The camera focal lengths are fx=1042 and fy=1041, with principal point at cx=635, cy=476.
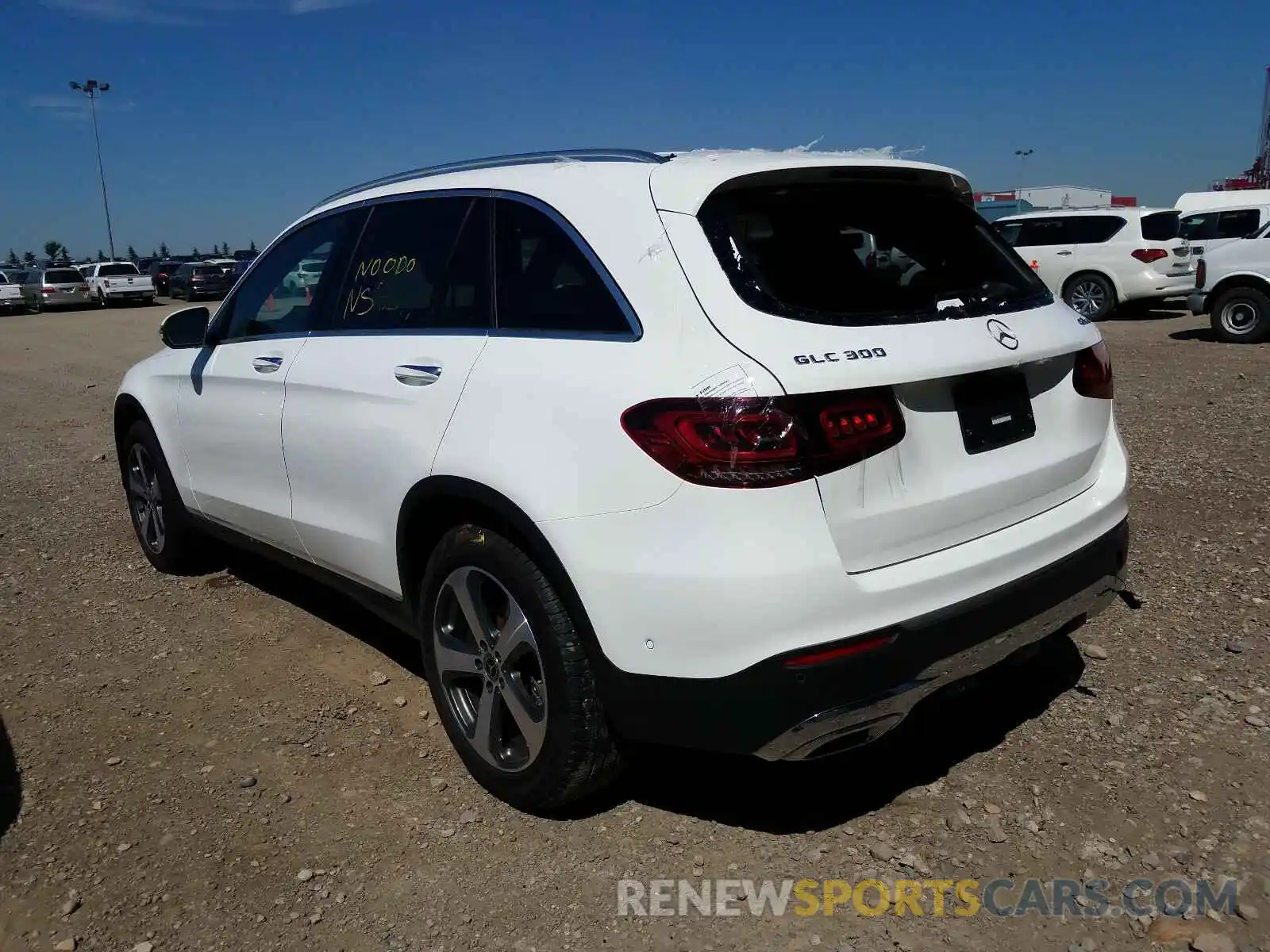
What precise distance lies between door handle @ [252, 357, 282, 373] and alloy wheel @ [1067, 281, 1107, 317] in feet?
48.6

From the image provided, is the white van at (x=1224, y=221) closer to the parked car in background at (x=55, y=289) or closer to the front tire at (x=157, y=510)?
the front tire at (x=157, y=510)

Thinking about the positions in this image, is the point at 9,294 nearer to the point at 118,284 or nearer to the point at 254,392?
the point at 118,284

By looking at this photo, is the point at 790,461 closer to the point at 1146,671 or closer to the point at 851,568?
the point at 851,568

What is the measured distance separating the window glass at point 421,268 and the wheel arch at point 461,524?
1.72 feet

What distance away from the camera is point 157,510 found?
5.23 m

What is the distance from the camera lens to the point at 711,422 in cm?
236

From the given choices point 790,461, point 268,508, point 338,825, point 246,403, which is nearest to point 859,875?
point 790,461

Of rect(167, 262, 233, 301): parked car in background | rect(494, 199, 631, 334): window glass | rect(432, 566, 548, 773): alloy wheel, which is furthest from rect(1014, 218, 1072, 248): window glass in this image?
rect(167, 262, 233, 301): parked car in background

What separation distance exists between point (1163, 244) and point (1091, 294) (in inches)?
47.5

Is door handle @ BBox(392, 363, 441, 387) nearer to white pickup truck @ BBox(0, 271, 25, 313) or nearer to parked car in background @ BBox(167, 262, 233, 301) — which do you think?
parked car in background @ BBox(167, 262, 233, 301)

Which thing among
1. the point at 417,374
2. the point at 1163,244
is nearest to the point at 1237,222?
the point at 1163,244

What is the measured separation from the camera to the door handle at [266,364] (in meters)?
3.93

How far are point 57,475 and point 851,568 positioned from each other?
741 centimetres

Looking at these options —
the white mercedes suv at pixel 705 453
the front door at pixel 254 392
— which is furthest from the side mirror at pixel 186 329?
the white mercedes suv at pixel 705 453
